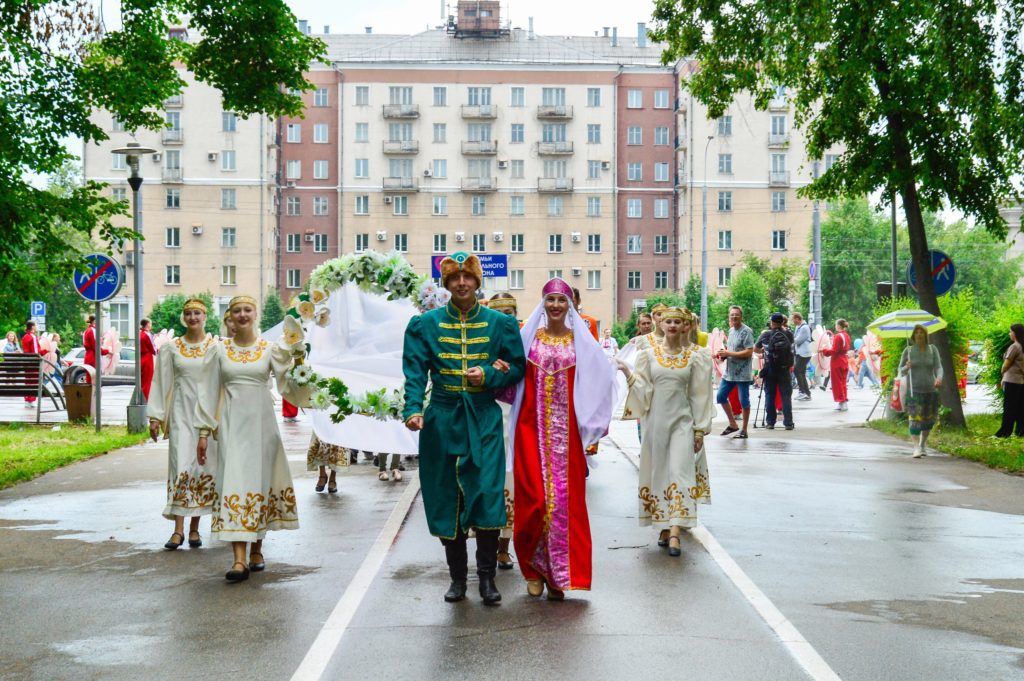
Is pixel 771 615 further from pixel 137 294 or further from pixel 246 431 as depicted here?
pixel 137 294

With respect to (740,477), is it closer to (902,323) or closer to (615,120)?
(902,323)

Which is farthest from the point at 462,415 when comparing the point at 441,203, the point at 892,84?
the point at 441,203

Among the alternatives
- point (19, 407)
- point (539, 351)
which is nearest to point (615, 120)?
point (19, 407)

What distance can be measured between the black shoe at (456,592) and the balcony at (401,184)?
296 feet

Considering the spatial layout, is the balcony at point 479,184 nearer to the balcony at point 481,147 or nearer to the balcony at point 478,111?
the balcony at point 481,147

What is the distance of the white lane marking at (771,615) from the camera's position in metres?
6.39

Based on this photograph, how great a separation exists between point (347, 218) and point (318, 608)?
91.8 m

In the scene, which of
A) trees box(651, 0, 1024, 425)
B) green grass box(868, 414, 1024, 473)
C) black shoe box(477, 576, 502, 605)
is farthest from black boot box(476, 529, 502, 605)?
trees box(651, 0, 1024, 425)

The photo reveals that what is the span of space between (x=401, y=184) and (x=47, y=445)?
78.6 m

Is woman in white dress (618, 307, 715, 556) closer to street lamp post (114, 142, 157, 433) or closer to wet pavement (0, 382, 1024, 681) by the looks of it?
wet pavement (0, 382, 1024, 681)

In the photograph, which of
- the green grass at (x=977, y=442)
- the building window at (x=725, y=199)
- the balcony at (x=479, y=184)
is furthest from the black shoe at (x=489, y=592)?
the building window at (x=725, y=199)

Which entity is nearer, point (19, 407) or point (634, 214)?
point (19, 407)

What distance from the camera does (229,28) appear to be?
2145 centimetres

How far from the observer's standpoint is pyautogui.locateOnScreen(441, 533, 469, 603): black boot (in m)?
8.07
